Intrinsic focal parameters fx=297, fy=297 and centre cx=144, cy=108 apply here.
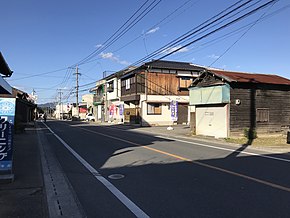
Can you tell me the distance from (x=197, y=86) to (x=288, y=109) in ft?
23.4

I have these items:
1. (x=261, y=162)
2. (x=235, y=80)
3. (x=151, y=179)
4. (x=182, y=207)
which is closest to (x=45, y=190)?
(x=151, y=179)

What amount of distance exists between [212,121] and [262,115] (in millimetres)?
3529

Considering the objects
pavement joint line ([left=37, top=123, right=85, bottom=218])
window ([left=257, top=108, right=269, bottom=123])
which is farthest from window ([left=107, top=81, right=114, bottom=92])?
pavement joint line ([left=37, top=123, right=85, bottom=218])

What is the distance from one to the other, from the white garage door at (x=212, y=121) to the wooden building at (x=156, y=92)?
15.7 metres

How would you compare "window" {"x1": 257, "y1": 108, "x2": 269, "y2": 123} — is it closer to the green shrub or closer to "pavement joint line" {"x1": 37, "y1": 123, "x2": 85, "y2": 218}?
the green shrub

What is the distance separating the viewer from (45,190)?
6652mm

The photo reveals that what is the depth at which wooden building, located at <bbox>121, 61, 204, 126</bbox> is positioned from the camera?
38.8 m

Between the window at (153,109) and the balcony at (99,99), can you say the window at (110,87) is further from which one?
the window at (153,109)

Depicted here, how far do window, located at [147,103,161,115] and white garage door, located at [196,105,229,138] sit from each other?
620 inches

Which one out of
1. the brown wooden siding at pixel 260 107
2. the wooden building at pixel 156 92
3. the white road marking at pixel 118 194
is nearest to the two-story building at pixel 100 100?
the wooden building at pixel 156 92

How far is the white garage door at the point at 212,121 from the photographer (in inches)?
799

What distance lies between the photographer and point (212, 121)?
21.6 meters

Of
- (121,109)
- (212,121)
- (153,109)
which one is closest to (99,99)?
(121,109)

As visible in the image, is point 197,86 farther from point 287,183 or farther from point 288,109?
point 287,183
